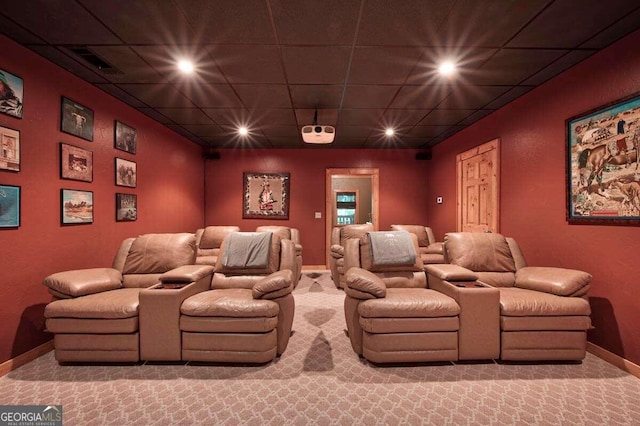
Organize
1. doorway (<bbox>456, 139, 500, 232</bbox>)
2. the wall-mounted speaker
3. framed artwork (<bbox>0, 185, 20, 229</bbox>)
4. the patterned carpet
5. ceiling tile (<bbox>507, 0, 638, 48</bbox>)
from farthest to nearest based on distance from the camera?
the wall-mounted speaker < doorway (<bbox>456, 139, 500, 232</bbox>) < framed artwork (<bbox>0, 185, 20, 229</bbox>) < ceiling tile (<bbox>507, 0, 638, 48</bbox>) < the patterned carpet

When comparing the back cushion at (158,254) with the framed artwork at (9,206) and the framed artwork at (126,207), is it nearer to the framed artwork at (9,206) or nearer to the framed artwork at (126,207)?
the framed artwork at (126,207)

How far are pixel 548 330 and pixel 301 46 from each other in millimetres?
3317

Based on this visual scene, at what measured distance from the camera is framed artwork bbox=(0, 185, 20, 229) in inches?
88.4

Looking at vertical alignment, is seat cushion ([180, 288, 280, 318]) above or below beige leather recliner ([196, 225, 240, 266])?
below

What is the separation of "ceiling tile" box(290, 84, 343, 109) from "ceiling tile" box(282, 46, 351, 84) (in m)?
0.15

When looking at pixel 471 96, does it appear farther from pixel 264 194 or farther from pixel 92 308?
pixel 92 308

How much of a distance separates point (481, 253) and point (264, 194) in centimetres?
455

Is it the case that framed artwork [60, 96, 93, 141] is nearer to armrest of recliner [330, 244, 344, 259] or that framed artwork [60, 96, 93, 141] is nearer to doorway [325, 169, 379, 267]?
armrest of recliner [330, 244, 344, 259]

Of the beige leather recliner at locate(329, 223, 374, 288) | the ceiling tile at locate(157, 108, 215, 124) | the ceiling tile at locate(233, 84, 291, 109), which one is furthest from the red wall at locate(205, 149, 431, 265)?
the ceiling tile at locate(233, 84, 291, 109)

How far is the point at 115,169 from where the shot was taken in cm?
351

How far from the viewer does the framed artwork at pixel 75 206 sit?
110 inches

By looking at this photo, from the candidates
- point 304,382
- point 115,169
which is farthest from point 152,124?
point 304,382

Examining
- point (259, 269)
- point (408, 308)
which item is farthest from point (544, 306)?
point (259, 269)

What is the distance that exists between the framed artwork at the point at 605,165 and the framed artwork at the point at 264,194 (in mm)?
4868
